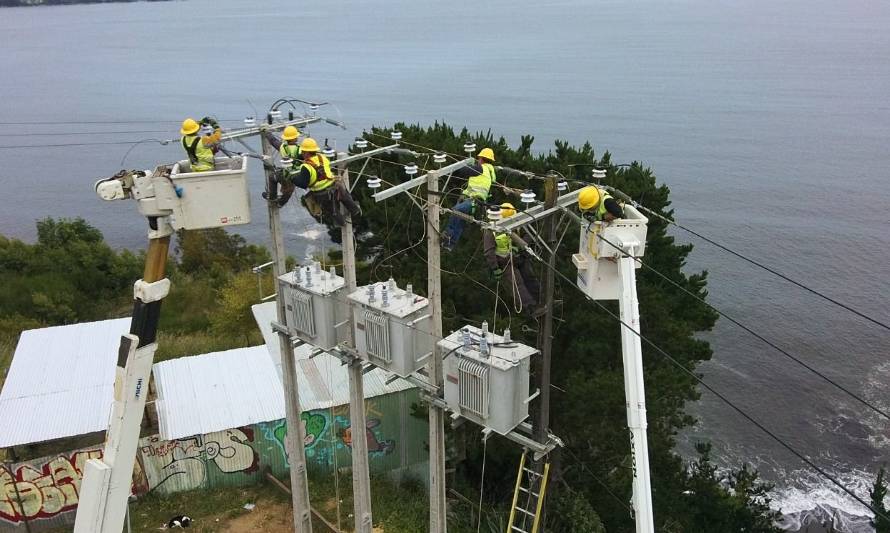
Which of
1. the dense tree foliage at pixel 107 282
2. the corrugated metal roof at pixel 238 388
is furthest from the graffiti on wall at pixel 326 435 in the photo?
the dense tree foliage at pixel 107 282

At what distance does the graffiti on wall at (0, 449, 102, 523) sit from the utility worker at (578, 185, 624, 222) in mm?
15147

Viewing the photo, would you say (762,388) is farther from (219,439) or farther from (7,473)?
(7,473)

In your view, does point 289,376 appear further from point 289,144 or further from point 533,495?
point 533,495

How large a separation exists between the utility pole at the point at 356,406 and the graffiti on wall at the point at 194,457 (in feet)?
23.3

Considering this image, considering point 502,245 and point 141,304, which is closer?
point 141,304

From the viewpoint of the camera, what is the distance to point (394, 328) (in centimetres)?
1250

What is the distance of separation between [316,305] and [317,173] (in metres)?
2.71

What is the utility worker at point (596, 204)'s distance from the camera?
412 inches

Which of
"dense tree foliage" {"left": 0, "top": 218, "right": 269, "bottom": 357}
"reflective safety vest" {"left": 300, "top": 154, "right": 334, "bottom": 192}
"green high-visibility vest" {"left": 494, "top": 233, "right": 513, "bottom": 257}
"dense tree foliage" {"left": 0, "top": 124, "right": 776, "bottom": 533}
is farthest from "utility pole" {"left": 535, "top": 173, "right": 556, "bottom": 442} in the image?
"dense tree foliage" {"left": 0, "top": 218, "right": 269, "bottom": 357}

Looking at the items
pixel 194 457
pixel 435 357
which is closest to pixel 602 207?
pixel 435 357

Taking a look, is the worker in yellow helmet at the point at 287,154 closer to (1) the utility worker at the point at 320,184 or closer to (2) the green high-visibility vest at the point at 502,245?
(1) the utility worker at the point at 320,184

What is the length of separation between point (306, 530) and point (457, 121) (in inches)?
2001

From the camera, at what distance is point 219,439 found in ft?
66.5

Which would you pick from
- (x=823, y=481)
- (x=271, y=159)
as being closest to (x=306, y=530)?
(x=271, y=159)
